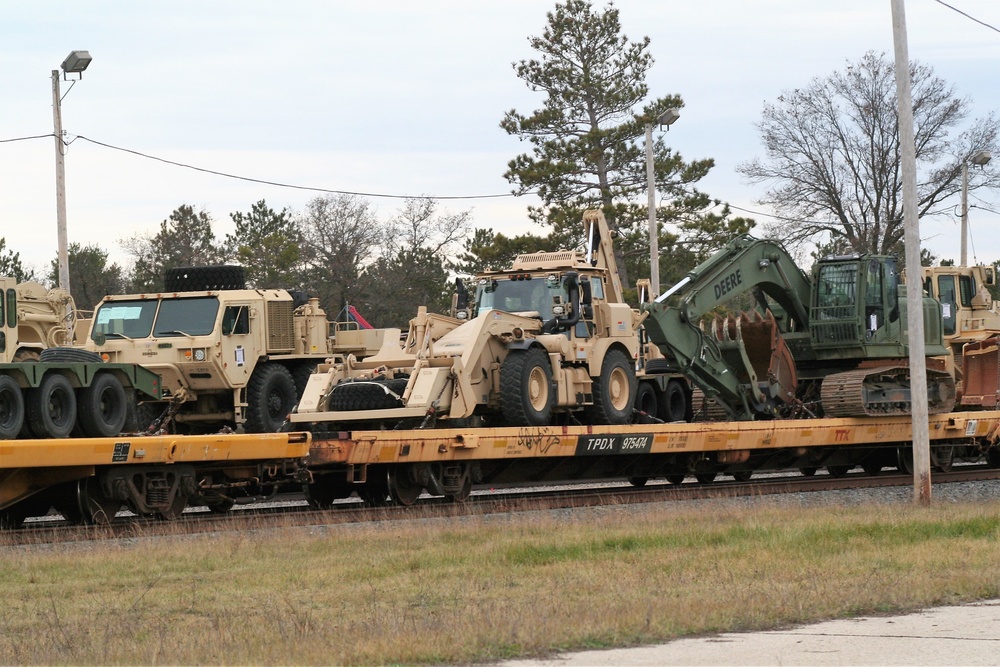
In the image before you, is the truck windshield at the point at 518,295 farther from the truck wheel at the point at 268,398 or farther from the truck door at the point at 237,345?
the truck wheel at the point at 268,398

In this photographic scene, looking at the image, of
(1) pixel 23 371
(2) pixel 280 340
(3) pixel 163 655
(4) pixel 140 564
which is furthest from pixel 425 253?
(3) pixel 163 655

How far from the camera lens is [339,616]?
9.00 metres

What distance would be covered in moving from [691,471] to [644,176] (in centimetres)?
2738

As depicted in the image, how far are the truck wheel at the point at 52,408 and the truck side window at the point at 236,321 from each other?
6.51 m

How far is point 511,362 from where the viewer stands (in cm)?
1766

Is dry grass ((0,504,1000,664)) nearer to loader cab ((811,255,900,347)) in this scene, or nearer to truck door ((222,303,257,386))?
loader cab ((811,255,900,347))

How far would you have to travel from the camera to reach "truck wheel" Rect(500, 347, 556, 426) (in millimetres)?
17578

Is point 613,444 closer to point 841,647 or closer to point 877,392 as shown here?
point 877,392

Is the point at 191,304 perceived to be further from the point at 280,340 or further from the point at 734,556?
the point at 734,556

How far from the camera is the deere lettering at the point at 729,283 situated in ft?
70.4

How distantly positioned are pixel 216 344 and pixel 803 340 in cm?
922

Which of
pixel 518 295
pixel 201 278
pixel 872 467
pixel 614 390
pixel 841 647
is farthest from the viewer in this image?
pixel 872 467

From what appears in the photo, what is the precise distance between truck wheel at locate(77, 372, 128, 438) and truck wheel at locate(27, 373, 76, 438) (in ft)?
0.75

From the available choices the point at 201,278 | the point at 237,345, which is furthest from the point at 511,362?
the point at 201,278
